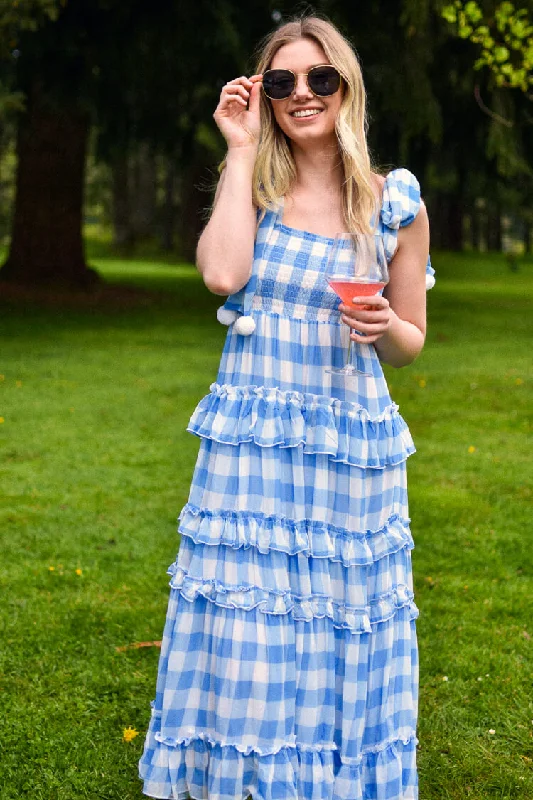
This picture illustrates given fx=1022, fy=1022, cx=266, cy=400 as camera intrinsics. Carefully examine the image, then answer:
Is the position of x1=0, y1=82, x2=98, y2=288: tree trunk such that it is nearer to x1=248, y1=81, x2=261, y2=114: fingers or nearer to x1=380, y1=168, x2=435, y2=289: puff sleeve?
x1=248, y1=81, x2=261, y2=114: fingers

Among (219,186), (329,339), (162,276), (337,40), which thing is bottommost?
(162,276)

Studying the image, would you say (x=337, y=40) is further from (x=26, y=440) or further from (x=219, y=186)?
(x=26, y=440)

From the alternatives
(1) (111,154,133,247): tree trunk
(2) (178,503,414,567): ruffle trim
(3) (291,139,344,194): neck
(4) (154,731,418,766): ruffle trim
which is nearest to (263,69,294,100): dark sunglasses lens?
(3) (291,139,344,194): neck

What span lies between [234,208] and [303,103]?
1.12 feet

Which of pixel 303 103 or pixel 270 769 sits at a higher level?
pixel 303 103

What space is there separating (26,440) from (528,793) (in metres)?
Answer: 5.24

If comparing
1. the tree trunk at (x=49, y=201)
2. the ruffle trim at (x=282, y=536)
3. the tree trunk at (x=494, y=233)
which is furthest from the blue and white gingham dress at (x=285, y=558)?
the tree trunk at (x=494, y=233)

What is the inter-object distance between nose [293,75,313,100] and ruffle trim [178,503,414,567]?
107 cm

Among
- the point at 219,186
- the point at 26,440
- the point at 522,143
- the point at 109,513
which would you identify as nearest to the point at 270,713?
the point at 219,186

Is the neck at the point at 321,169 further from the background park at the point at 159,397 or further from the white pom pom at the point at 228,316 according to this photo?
the background park at the point at 159,397

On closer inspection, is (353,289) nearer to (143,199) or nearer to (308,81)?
(308,81)

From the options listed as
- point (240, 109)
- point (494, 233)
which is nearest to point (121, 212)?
point (494, 233)

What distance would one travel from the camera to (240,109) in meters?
2.69

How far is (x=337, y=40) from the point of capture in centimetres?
267
